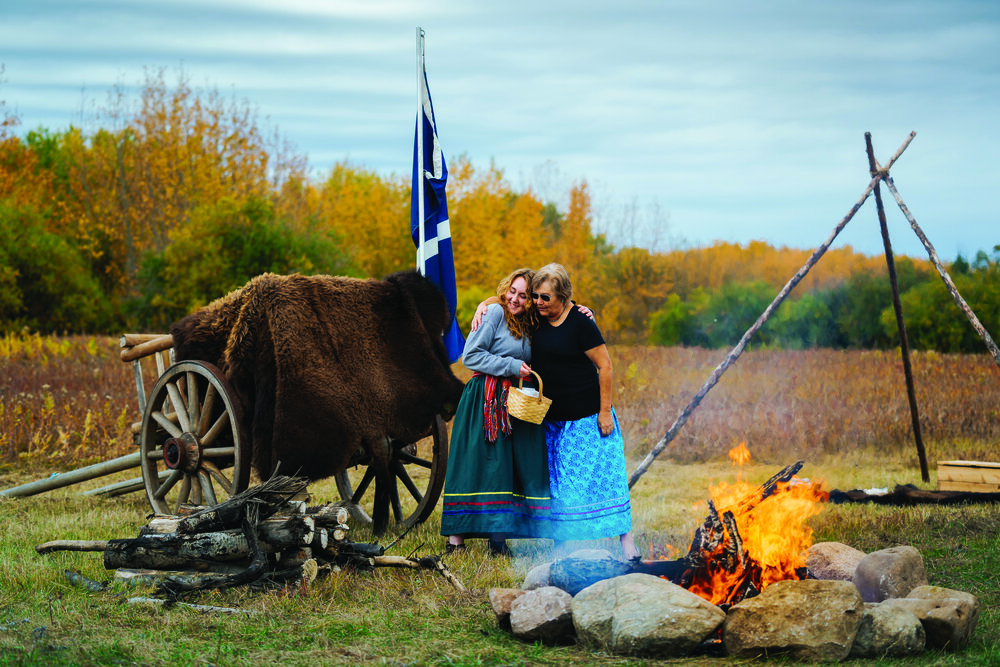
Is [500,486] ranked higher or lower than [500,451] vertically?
lower

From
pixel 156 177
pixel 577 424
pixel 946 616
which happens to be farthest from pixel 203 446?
pixel 156 177

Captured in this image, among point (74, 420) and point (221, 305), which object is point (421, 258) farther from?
point (74, 420)

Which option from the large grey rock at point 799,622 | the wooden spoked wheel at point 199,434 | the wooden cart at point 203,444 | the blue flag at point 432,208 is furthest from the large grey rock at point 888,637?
the blue flag at point 432,208

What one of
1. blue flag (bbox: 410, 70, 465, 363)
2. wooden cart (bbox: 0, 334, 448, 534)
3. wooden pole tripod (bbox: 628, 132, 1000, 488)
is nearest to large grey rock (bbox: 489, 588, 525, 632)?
wooden cart (bbox: 0, 334, 448, 534)

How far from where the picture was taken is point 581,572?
452cm

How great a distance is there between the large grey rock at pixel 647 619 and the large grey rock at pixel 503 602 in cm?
37

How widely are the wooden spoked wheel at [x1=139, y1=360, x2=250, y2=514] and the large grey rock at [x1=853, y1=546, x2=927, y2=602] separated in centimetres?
371

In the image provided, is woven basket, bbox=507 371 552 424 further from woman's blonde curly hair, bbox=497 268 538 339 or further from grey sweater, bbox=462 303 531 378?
woman's blonde curly hair, bbox=497 268 538 339

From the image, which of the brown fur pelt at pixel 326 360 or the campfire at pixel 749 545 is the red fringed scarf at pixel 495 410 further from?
the campfire at pixel 749 545

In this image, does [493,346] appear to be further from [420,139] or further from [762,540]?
[420,139]

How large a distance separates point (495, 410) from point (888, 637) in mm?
→ 2567

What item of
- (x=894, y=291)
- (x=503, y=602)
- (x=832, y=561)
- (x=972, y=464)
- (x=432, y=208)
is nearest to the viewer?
(x=503, y=602)

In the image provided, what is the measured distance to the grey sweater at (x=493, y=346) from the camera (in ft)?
18.3

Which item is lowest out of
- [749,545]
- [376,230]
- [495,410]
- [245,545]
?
[749,545]
